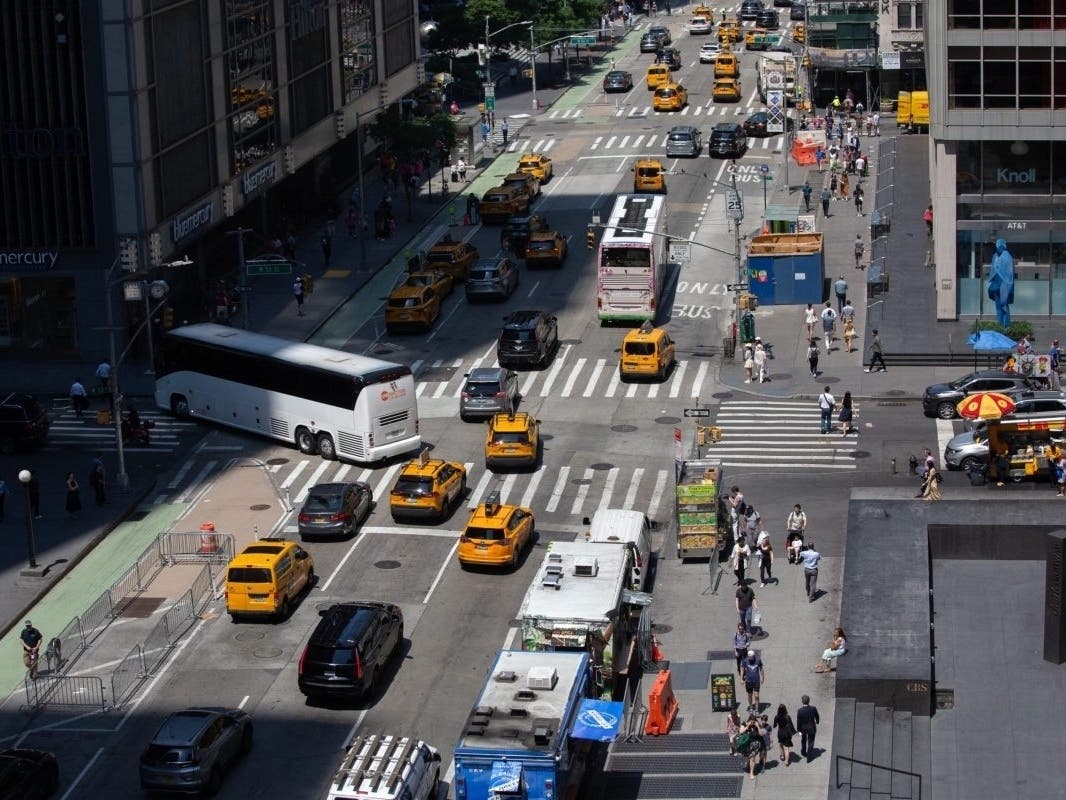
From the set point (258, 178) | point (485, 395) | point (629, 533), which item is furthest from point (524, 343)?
point (629, 533)

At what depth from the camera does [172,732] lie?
48.3m

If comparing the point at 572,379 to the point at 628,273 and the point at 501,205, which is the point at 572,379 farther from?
the point at 501,205

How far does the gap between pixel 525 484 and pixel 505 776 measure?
2814 centimetres

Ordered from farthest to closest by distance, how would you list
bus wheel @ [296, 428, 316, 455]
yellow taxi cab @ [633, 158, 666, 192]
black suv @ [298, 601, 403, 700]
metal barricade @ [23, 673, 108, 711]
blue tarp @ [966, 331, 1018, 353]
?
1. yellow taxi cab @ [633, 158, 666, 192]
2. blue tarp @ [966, 331, 1018, 353]
3. bus wheel @ [296, 428, 316, 455]
4. metal barricade @ [23, 673, 108, 711]
5. black suv @ [298, 601, 403, 700]

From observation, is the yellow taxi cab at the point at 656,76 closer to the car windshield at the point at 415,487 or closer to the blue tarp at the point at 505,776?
the car windshield at the point at 415,487

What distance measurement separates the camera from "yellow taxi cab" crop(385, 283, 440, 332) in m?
89.7

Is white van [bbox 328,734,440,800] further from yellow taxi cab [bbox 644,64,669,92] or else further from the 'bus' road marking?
yellow taxi cab [bbox 644,64,669,92]

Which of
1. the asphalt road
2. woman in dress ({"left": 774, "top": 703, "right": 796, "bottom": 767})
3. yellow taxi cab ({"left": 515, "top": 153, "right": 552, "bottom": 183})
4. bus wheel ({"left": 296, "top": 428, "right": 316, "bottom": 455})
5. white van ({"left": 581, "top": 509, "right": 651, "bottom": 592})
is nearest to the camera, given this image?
woman in dress ({"left": 774, "top": 703, "right": 796, "bottom": 767})

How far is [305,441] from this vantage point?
7419cm

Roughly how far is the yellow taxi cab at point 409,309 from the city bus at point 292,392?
40.7 ft

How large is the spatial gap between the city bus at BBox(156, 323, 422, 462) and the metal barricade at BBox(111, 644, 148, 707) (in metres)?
16.6

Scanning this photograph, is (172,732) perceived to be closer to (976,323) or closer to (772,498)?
(772,498)

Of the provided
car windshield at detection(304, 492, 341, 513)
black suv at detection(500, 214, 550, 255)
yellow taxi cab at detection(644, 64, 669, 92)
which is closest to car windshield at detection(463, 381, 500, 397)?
car windshield at detection(304, 492, 341, 513)

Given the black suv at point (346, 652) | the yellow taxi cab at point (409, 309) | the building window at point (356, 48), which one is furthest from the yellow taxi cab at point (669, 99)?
the black suv at point (346, 652)
